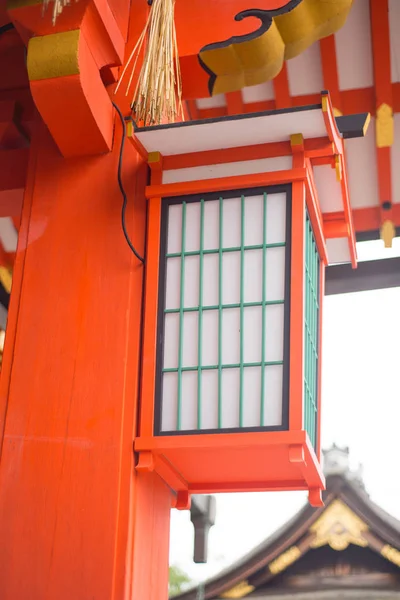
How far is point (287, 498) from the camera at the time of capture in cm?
2227

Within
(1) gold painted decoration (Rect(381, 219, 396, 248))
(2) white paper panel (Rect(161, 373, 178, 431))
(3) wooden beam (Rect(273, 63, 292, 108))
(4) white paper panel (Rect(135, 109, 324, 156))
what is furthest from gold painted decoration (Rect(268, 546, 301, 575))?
(4) white paper panel (Rect(135, 109, 324, 156))

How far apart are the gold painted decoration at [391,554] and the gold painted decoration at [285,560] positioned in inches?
26.1

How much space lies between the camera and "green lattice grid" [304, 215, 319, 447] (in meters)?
Answer: 4.39

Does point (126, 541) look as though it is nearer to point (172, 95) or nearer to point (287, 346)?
point (287, 346)

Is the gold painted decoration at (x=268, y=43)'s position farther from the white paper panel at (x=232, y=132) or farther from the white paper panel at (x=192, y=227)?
the white paper panel at (x=192, y=227)

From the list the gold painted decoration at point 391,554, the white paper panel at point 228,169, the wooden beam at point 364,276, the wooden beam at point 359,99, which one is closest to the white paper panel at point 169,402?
the white paper panel at point 228,169

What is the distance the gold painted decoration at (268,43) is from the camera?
164 inches

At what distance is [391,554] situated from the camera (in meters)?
7.52

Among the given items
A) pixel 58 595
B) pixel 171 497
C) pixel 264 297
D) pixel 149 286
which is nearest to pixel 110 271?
pixel 149 286

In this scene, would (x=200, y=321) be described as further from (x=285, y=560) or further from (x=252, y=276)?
→ (x=285, y=560)

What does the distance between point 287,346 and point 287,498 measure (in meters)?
18.8

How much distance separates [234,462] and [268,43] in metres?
1.78

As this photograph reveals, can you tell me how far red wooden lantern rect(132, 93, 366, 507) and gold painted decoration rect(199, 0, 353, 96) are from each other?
8.9 inches

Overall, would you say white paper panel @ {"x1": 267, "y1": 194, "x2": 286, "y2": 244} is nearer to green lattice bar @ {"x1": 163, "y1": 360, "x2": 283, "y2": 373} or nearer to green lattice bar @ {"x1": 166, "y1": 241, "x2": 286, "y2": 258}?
green lattice bar @ {"x1": 166, "y1": 241, "x2": 286, "y2": 258}
